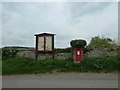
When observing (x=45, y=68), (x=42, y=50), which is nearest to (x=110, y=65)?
(x=45, y=68)

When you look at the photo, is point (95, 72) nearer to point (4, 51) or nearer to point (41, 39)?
point (41, 39)

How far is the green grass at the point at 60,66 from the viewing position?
1340 centimetres

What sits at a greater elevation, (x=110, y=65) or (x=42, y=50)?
(x=42, y=50)

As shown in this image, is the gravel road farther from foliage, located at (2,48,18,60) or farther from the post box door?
foliage, located at (2,48,18,60)

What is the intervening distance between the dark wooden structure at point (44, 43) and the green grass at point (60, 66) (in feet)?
6.25

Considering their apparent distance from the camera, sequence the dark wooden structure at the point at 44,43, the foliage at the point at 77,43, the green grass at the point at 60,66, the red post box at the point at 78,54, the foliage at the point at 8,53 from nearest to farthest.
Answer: the green grass at the point at 60,66, the red post box at the point at 78,54, the foliage at the point at 77,43, the dark wooden structure at the point at 44,43, the foliage at the point at 8,53

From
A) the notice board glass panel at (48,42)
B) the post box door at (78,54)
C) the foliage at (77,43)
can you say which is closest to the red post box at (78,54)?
the post box door at (78,54)

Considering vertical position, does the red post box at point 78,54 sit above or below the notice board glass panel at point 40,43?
below

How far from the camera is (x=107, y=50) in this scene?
Result: 1741 cm

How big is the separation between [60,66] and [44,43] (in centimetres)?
353

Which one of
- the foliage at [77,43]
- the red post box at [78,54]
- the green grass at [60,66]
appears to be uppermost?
the foliage at [77,43]

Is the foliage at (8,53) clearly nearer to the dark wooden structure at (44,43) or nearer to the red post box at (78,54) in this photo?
the dark wooden structure at (44,43)

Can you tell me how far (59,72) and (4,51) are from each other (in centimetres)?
772

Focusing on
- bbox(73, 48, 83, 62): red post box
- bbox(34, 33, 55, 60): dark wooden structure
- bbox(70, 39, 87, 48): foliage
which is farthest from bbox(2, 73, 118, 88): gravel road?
bbox(34, 33, 55, 60): dark wooden structure
